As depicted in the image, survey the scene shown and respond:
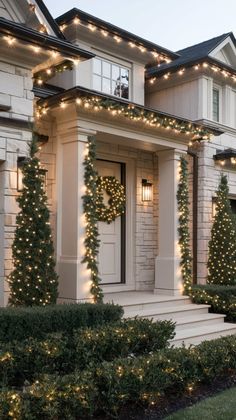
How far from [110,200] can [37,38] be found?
416 centimetres

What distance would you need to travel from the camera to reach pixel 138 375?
15.7ft

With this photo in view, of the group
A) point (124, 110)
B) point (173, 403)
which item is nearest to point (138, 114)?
point (124, 110)

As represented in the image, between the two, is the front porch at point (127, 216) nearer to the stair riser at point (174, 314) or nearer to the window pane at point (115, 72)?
A: the stair riser at point (174, 314)

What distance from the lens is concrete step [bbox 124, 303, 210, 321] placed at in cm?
830

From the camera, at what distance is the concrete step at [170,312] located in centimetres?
830

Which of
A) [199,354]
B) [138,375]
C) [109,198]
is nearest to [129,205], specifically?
[109,198]

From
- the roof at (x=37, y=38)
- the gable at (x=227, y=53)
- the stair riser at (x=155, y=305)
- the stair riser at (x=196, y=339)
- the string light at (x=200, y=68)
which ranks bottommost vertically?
the stair riser at (x=196, y=339)

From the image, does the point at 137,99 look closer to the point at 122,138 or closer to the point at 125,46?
the point at 125,46

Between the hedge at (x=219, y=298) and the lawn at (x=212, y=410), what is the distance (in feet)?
13.7

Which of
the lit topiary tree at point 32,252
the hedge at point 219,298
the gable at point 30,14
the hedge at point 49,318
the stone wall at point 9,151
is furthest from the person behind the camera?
the hedge at point 219,298

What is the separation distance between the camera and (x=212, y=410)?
486cm

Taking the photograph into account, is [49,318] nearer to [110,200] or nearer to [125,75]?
[110,200]

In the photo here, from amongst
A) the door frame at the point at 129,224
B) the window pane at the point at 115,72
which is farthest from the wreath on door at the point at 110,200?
the window pane at the point at 115,72

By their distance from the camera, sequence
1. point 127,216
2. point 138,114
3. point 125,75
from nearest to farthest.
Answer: point 138,114
point 125,75
point 127,216
